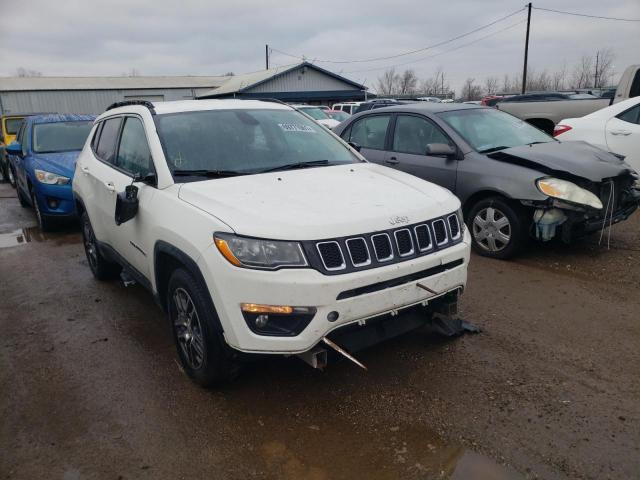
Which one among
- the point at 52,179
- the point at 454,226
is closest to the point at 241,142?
the point at 454,226

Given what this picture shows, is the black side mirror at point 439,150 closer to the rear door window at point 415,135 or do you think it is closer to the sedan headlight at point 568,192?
the rear door window at point 415,135

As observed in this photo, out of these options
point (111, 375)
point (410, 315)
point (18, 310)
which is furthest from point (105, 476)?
point (18, 310)

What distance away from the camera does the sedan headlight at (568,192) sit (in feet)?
16.2

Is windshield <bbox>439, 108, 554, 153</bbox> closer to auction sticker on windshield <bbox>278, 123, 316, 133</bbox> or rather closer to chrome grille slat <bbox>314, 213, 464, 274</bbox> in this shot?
auction sticker on windshield <bbox>278, 123, 316, 133</bbox>

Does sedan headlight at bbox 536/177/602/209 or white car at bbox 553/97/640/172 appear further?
white car at bbox 553/97/640/172

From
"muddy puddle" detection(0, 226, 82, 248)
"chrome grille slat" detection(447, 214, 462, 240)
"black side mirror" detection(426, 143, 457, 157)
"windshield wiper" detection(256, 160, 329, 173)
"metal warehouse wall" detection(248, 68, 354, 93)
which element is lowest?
"muddy puddle" detection(0, 226, 82, 248)

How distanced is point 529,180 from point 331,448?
359 centimetres

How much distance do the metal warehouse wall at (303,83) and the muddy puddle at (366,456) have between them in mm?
37367

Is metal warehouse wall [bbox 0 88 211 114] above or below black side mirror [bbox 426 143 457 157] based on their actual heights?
above

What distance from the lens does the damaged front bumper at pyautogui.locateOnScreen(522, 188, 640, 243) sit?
16.3 ft

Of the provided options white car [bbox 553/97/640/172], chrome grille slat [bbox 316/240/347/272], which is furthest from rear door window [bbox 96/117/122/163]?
white car [bbox 553/97/640/172]

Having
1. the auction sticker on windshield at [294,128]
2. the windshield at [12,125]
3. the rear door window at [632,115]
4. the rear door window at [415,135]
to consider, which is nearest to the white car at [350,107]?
the windshield at [12,125]

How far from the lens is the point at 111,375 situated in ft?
11.7

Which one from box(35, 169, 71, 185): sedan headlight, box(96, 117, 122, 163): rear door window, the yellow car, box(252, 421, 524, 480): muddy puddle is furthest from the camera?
the yellow car
